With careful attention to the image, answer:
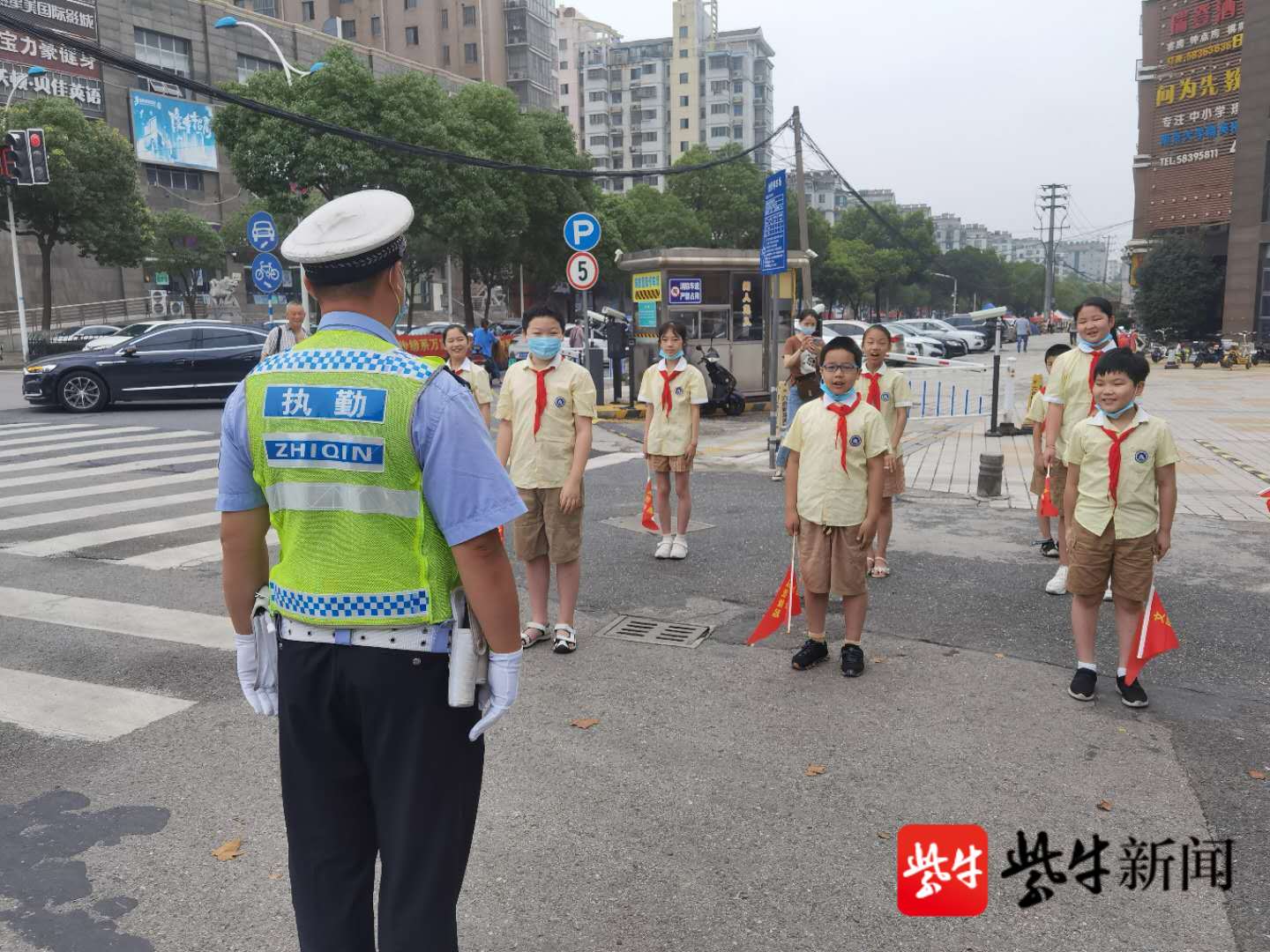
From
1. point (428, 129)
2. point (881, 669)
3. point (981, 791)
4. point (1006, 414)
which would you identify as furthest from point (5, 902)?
point (428, 129)

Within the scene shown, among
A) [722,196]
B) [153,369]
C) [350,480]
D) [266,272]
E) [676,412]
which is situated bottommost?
[153,369]

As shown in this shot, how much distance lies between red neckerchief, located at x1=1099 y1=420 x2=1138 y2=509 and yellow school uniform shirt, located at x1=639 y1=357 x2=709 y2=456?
332 centimetres

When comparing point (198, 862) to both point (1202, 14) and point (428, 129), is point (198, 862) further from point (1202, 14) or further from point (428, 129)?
point (1202, 14)

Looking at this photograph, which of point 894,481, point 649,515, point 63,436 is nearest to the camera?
point 894,481

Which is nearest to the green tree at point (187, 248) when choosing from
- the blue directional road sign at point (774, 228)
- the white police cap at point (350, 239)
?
the blue directional road sign at point (774, 228)

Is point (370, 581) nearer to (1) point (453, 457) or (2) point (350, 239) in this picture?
(1) point (453, 457)

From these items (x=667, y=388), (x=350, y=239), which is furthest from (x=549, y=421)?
(x=350, y=239)

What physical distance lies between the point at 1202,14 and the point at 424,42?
203 ft

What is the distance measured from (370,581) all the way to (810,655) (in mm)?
3525

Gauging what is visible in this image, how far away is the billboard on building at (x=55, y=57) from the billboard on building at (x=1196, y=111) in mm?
47028

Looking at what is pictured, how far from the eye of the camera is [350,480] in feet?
6.95

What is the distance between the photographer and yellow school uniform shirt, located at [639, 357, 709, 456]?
25.1ft

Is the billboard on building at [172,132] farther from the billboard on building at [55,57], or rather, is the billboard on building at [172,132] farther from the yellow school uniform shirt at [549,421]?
the yellow school uniform shirt at [549,421]

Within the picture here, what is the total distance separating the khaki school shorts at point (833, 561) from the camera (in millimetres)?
5180
